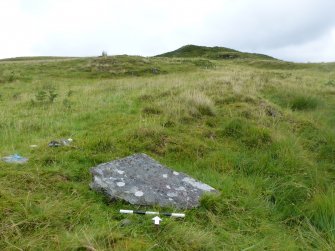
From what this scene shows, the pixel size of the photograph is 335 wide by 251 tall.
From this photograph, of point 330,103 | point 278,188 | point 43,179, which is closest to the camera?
point 43,179

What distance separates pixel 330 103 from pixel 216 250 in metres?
9.80

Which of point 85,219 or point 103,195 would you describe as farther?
point 103,195

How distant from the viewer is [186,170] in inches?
236

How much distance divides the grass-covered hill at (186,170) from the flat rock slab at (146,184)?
137 mm

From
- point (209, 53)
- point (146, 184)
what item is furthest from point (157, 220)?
A: point (209, 53)

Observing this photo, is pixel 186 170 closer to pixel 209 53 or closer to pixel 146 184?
pixel 146 184

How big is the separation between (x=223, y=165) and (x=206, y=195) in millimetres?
1401

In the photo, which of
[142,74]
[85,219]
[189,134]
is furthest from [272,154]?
[142,74]

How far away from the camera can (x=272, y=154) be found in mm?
6688

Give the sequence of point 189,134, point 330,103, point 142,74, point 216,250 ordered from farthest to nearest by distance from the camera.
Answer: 1. point 142,74
2. point 330,103
3. point 189,134
4. point 216,250

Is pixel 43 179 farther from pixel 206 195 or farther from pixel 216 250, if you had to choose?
pixel 216 250

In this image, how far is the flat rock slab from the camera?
15.7 feet

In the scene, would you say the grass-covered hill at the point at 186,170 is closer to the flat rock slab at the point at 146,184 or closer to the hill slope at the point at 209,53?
the flat rock slab at the point at 146,184

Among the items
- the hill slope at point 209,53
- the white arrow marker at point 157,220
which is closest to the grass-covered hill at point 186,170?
the white arrow marker at point 157,220
